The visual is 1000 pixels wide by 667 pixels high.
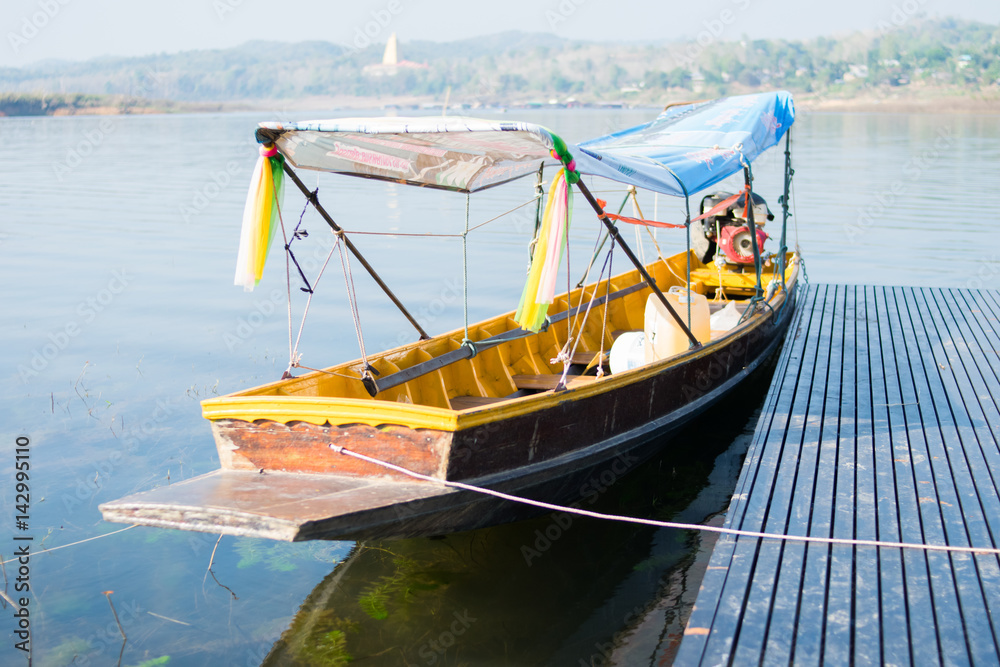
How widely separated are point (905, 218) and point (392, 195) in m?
14.9

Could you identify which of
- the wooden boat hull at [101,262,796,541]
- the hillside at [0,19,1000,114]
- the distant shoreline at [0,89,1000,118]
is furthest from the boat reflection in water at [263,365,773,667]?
→ the hillside at [0,19,1000,114]

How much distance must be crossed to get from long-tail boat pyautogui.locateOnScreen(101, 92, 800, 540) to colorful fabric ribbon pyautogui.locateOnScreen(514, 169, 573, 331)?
1 centimetres

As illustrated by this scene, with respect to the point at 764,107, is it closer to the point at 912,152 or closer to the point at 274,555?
the point at 274,555

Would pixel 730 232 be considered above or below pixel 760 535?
above

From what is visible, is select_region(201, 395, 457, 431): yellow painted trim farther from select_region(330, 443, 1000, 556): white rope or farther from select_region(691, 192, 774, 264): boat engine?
select_region(691, 192, 774, 264): boat engine

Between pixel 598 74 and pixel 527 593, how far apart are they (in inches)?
6977

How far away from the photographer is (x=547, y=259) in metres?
5.33

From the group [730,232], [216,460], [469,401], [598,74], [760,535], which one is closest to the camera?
[760,535]

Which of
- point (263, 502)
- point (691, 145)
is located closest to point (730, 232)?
point (691, 145)

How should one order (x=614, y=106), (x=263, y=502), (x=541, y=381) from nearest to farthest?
(x=263, y=502)
(x=541, y=381)
(x=614, y=106)

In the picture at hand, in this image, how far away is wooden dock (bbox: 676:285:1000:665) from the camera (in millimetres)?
4242

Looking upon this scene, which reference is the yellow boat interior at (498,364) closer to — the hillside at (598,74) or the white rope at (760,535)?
the white rope at (760,535)

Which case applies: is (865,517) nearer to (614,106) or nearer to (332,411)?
(332,411)

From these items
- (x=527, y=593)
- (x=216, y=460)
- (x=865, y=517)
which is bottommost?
(x=527, y=593)
